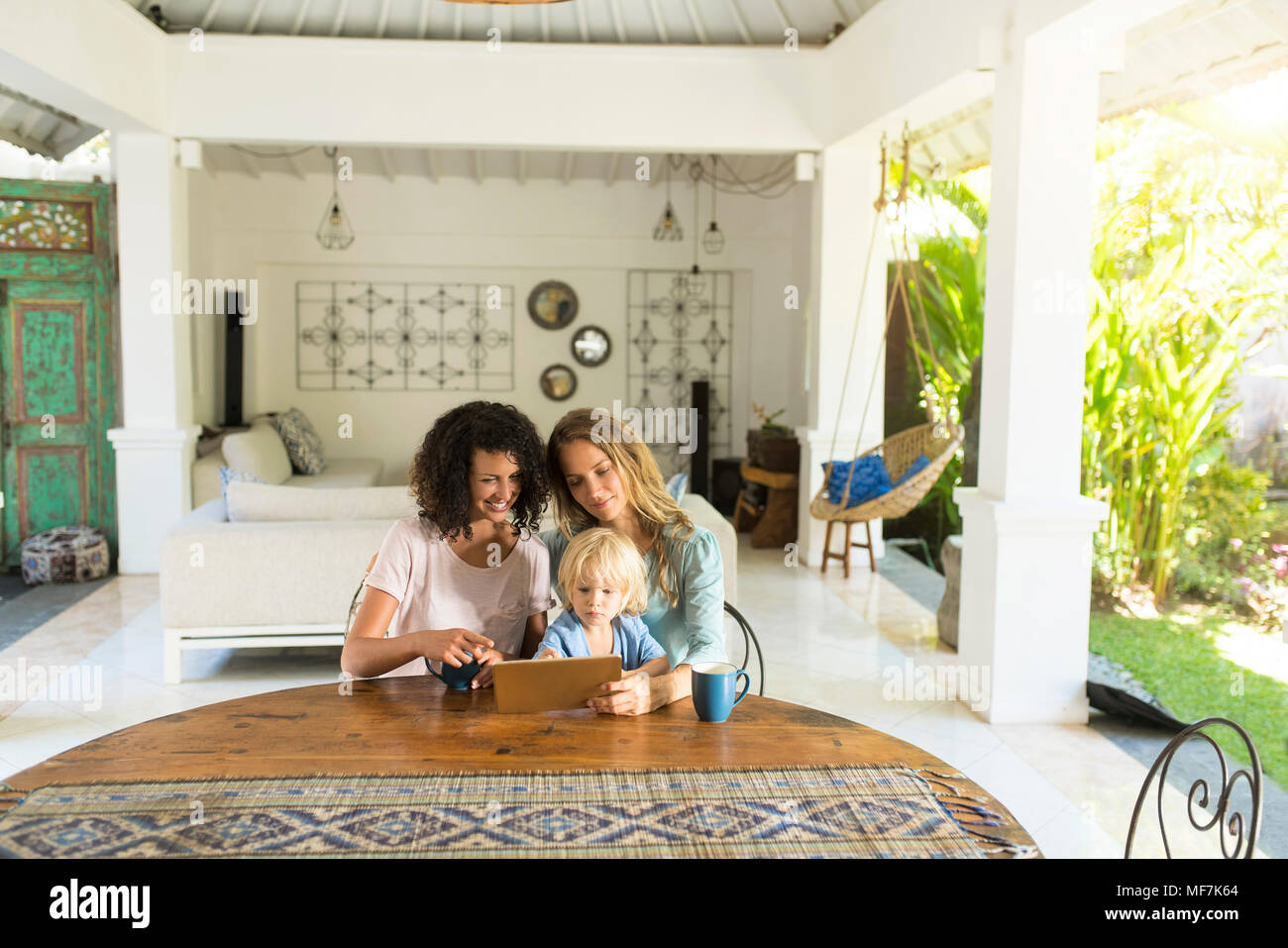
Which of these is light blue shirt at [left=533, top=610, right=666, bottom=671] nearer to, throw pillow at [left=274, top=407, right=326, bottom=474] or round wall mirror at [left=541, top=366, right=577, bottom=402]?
throw pillow at [left=274, top=407, right=326, bottom=474]

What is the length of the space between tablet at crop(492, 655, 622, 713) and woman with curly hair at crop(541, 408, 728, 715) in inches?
16.1

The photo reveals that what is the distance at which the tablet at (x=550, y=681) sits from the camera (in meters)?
1.61

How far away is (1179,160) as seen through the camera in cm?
592

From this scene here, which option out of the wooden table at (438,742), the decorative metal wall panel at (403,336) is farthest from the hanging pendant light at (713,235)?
the wooden table at (438,742)

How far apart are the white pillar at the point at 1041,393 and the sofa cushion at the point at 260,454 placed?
391cm

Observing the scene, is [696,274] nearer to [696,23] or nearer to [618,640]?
[696,23]

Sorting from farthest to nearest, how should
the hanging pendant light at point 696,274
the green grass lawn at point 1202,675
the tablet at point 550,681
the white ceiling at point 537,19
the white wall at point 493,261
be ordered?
the hanging pendant light at point 696,274 → the white wall at point 493,261 → the white ceiling at point 537,19 → the green grass lawn at point 1202,675 → the tablet at point 550,681

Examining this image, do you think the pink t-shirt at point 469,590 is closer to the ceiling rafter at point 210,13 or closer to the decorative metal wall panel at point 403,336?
the ceiling rafter at point 210,13

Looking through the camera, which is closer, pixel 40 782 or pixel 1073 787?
pixel 40 782

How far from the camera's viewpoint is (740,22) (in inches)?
244

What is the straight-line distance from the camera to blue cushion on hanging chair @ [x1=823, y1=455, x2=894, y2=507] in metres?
5.93

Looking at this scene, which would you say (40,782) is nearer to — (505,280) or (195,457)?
(195,457)
